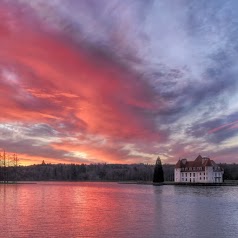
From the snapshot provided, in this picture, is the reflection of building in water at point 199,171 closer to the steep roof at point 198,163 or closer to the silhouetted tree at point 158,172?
the steep roof at point 198,163

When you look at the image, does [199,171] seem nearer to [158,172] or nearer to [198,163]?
[198,163]

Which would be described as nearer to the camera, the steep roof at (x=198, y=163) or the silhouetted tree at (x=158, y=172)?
the steep roof at (x=198, y=163)

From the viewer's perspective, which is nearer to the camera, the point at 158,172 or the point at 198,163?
the point at 198,163

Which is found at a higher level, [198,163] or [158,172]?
[198,163]

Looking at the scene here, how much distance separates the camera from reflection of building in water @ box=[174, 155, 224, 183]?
14788cm

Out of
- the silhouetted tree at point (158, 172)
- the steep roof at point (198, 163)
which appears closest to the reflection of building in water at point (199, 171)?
the steep roof at point (198, 163)

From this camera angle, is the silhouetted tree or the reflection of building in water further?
the silhouetted tree

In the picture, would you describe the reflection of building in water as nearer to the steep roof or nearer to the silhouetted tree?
the steep roof

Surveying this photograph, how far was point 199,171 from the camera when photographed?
495 feet

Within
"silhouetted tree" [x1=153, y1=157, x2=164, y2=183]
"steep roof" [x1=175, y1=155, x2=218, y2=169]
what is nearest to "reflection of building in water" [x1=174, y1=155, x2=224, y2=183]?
"steep roof" [x1=175, y1=155, x2=218, y2=169]

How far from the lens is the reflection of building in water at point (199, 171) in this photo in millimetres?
147875

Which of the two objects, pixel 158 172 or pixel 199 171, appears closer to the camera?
pixel 199 171

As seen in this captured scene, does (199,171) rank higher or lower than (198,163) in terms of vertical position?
lower

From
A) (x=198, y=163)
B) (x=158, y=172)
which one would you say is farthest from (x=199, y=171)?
(x=158, y=172)
